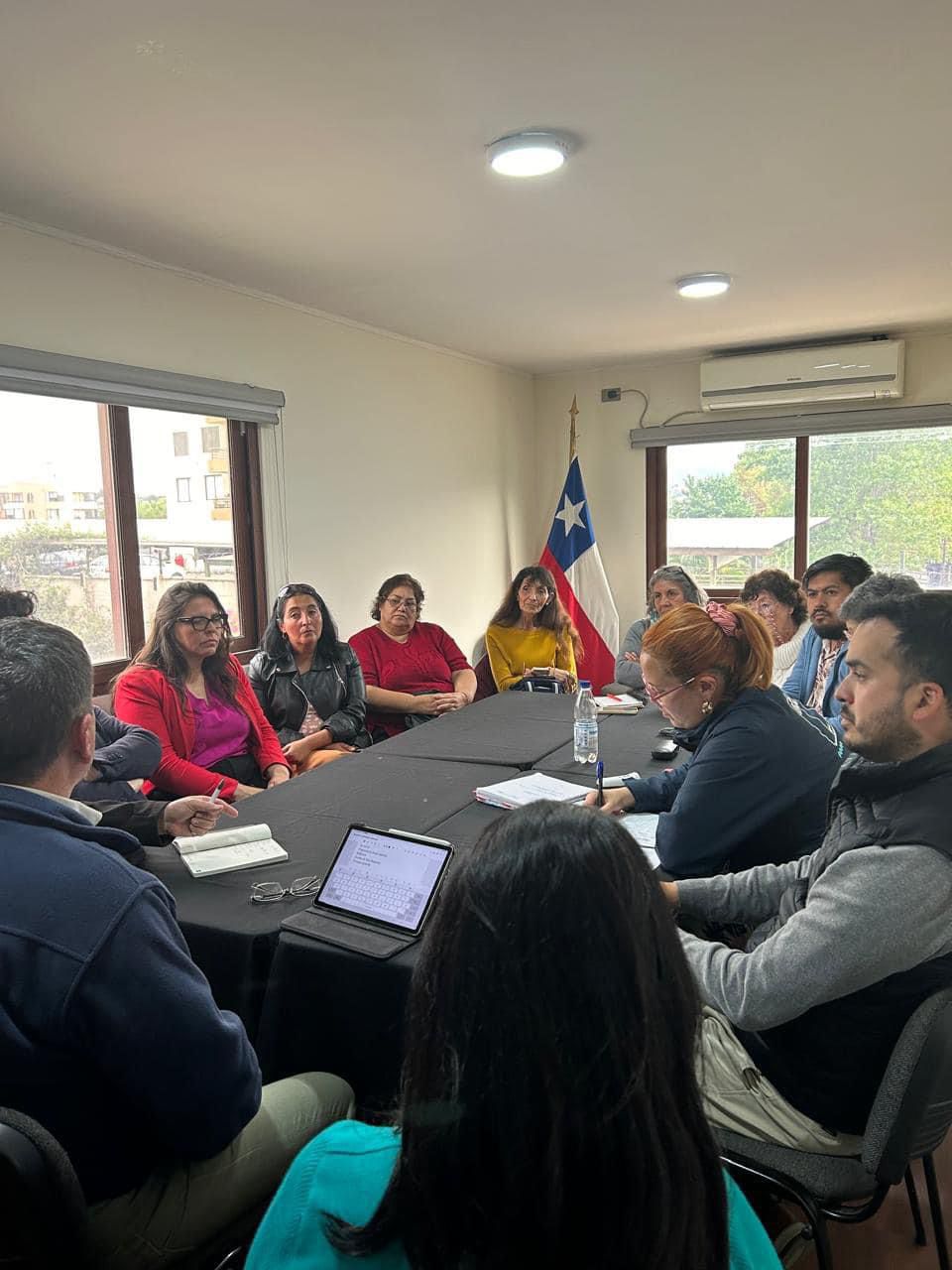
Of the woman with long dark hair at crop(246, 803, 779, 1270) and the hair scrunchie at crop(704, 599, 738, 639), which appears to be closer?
the woman with long dark hair at crop(246, 803, 779, 1270)

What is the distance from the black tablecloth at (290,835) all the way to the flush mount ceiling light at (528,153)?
166 cm

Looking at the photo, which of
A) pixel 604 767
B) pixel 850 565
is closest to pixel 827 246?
pixel 850 565

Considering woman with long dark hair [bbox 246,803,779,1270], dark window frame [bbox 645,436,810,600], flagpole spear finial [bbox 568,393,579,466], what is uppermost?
flagpole spear finial [bbox 568,393,579,466]

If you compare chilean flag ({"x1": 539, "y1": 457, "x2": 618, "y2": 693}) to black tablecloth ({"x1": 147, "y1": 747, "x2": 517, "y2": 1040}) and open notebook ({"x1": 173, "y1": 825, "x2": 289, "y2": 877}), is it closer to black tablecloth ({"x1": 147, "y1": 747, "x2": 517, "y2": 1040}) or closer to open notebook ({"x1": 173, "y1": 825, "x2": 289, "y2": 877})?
black tablecloth ({"x1": 147, "y1": 747, "x2": 517, "y2": 1040})

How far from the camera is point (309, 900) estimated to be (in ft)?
5.56

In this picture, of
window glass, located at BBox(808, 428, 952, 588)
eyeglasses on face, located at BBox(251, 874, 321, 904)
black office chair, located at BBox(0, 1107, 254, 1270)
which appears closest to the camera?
black office chair, located at BBox(0, 1107, 254, 1270)

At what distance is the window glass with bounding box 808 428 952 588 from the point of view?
17.6 feet

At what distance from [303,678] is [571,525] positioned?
286cm

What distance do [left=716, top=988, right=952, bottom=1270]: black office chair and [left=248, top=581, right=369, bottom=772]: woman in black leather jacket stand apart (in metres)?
2.35

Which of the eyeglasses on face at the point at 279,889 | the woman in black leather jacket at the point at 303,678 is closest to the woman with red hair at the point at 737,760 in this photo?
the eyeglasses on face at the point at 279,889

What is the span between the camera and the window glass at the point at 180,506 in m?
3.49

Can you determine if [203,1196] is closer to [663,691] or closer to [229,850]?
[229,850]

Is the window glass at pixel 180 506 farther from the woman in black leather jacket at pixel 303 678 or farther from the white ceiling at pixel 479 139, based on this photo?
the white ceiling at pixel 479 139

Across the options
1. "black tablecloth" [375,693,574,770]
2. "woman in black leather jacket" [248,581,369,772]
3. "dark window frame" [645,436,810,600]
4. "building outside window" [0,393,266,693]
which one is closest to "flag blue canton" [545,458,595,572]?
"dark window frame" [645,436,810,600]
